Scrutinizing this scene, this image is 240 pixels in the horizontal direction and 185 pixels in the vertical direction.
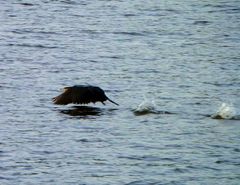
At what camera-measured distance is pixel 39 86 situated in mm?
18422

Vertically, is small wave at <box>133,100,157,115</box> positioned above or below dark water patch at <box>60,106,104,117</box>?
above

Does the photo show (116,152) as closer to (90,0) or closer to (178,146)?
(178,146)

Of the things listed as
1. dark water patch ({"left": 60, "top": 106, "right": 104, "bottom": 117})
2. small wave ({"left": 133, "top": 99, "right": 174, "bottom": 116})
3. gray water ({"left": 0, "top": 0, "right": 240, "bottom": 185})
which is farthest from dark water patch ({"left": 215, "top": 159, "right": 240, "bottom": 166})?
dark water patch ({"left": 60, "top": 106, "right": 104, "bottom": 117})

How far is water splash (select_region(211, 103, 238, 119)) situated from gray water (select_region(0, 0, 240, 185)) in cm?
8

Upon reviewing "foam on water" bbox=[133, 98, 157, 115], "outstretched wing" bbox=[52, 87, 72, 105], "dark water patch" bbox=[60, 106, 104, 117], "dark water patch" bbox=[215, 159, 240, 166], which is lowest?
"dark water patch" bbox=[215, 159, 240, 166]

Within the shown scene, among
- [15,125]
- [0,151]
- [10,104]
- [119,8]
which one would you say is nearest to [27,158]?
[0,151]

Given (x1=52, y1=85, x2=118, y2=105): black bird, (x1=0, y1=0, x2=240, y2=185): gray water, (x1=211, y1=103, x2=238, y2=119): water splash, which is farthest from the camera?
(x1=52, y1=85, x2=118, y2=105): black bird

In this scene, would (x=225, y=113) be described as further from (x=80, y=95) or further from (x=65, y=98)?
(x=65, y=98)

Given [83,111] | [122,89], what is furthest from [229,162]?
[122,89]

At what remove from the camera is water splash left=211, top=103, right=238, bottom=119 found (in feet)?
53.0

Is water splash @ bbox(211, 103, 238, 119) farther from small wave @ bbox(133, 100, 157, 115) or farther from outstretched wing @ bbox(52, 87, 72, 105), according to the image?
outstretched wing @ bbox(52, 87, 72, 105)

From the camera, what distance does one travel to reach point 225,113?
1616cm

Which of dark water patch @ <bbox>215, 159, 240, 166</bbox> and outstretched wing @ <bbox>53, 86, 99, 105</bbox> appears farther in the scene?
outstretched wing @ <bbox>53, 86, 99, 105</bbox>

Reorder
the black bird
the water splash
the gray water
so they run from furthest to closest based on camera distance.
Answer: the black bird
the water splash
the gray water
